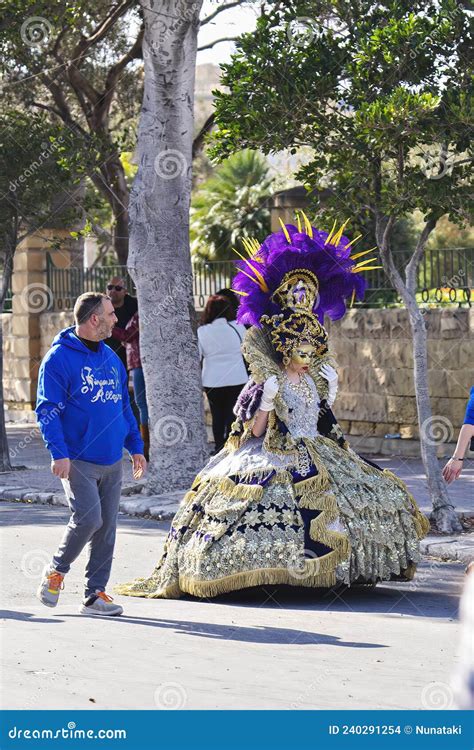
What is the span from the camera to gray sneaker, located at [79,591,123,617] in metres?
7.75

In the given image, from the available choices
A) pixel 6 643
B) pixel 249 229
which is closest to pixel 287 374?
pixel 6 643

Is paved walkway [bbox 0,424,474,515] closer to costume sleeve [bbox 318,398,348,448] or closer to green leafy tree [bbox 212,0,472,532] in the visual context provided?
green leafy tree [bbox 212,0,472,532]

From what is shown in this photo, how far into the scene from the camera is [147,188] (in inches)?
510

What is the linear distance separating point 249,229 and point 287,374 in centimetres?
2647

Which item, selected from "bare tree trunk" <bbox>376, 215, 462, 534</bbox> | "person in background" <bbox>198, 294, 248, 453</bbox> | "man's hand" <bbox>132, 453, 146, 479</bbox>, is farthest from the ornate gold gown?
"person in background" <bbox>198, 294, 248, 453</bbox>

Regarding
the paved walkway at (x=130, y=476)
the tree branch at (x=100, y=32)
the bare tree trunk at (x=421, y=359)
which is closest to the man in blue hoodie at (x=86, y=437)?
the bare tree trunk at (x=421, y=359)

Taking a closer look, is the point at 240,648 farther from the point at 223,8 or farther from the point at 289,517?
the point at 223,8

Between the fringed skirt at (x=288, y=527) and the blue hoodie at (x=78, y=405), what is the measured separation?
81 cm

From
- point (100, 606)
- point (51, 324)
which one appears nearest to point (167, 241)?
point (100, 606)

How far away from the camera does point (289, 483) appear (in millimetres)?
8312

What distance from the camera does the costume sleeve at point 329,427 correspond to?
28.7 feet

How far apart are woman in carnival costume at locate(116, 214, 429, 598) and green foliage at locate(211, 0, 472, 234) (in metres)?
1.92

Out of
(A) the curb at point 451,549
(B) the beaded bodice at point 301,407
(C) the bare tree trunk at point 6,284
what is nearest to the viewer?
(B) the beaded bodice at point 301,407

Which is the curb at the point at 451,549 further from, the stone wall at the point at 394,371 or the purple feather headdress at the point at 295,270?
the stone wall at the point at 394,371
